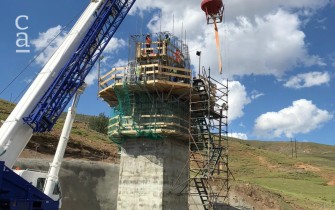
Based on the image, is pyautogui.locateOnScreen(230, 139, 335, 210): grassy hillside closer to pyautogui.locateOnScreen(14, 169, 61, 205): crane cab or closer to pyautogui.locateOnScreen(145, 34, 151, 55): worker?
pyautogui.locateOnScreen(145, 34, 151, 55): worker

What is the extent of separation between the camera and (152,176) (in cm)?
2684

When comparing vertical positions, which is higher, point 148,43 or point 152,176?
point 148,43

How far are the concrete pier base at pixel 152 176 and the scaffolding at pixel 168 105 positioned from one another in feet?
2.02

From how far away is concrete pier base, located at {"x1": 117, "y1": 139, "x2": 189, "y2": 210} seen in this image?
2659cm

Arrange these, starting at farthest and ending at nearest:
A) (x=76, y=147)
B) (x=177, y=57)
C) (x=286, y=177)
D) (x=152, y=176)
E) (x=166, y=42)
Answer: (x=286, y=177)
(x=76, y=147)
(x=177, y=57)
(x=166, y=42)
(x=152, y=176)

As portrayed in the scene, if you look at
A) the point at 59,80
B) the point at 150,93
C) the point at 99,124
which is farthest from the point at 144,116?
the point at 99,124

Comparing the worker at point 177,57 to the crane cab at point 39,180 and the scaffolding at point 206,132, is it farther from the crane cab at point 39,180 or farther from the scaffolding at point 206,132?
the crane cab at point 39,180

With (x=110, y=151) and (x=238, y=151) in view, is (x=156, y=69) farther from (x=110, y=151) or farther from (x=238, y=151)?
(x=238, y=151)

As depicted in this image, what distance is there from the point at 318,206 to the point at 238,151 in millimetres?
55470

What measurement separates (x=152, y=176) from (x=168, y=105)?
497 cm

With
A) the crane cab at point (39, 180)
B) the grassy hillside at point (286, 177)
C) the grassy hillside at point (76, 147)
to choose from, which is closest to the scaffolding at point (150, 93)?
the crane cab at point (39, 180)

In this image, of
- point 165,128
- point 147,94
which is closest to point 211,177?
point 165,128

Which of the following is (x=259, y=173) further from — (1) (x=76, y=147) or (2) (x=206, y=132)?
(2) (x=206, y=132)

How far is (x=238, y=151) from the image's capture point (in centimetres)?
10469
